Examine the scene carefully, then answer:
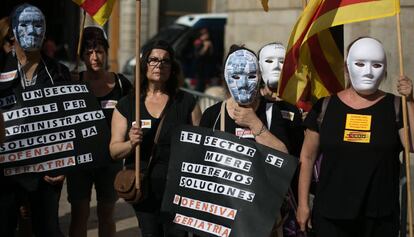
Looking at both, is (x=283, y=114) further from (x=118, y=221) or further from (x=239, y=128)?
(x=118, y=221)

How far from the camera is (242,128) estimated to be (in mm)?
5184

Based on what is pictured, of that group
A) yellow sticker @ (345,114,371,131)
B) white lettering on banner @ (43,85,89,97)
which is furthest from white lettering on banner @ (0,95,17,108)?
yellow sticker @ (345,114,371,131)

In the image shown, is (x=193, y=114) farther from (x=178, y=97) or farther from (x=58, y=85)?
(x=58, y=85)

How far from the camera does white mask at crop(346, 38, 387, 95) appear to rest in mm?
4988

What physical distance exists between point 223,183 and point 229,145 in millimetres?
246

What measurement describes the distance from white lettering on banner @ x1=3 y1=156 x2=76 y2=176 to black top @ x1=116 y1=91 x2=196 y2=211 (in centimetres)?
48

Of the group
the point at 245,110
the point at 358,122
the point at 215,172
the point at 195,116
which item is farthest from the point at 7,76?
the point at 358,122

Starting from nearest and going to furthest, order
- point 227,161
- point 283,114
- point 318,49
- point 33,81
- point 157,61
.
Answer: point 227,161 < point 283,114 < point 157,61 < point 33,81 < point 318,49

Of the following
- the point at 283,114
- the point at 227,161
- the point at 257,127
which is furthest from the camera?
the point at 283,114

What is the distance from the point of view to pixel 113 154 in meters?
5.49

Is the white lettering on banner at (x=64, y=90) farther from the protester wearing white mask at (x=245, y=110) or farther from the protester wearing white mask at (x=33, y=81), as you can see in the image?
the protester wearing white mask at (x=245, y=110)

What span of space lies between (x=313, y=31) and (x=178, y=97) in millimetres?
1017

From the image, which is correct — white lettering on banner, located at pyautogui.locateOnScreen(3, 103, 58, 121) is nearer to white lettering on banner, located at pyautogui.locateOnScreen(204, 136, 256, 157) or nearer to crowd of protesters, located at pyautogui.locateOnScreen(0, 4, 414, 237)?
crowd of protesters, located at pyautogui.locateOnScreen(0, 4, 414, 237)

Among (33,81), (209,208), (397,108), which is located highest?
(33,81)
